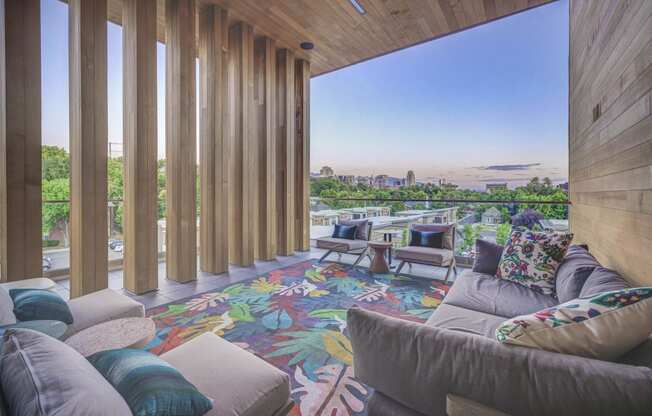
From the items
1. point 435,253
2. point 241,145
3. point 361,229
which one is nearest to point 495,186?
point 435,253

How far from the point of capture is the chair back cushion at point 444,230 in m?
3.91

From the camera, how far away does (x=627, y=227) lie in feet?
5.83

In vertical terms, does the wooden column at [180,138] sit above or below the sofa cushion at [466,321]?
above

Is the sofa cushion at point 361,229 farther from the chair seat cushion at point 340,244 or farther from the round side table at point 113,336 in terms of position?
the round side table at point 113,336

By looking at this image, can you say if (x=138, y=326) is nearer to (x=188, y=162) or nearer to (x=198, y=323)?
(x=198, y=323)

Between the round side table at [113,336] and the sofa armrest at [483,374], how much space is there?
3.72 feet

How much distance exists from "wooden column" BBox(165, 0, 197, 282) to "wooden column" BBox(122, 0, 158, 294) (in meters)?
0.30

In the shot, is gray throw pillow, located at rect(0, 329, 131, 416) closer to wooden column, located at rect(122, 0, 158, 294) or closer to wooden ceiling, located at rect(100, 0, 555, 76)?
wooden column, located at rect(122, 0, 158, 294)

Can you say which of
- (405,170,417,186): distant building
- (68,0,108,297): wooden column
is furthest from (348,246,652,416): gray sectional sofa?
(405,170,417,186): distant building

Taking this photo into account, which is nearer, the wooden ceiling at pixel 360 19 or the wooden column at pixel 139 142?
the wooden column at pixel 139 142

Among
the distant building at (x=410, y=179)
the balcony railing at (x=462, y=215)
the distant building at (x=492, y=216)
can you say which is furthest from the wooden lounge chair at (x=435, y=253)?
the distant building at (x=410, y=179)

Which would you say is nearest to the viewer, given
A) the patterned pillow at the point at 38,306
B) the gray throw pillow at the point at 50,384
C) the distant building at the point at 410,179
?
the gray throw pillow at the point at 50,384

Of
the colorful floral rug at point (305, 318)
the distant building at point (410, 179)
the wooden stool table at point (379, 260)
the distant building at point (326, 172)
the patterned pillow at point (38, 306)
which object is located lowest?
the colorful floral rug at point (305, 318)

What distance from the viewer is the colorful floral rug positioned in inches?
67.0
